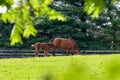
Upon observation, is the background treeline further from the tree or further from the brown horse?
the tree

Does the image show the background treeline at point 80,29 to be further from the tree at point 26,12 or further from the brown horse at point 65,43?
the tree at point 26,12

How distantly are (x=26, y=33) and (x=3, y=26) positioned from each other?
26083 millimetres

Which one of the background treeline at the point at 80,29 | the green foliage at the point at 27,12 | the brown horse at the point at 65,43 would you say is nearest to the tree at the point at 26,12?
the green foliage at the point at 27,12

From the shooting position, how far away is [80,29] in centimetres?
2916

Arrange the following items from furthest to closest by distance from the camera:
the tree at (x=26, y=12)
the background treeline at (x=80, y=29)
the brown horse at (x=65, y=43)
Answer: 1. the background treeline at (x=80, y=29)
2. the brown horse at (x=65, y=43)
3. the tree at (x=26, y=12)

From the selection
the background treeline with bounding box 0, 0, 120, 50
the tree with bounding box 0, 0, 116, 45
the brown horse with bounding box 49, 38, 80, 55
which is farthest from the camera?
the background treeline with bounding box 0, 0, 120, 50

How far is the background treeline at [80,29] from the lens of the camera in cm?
2814

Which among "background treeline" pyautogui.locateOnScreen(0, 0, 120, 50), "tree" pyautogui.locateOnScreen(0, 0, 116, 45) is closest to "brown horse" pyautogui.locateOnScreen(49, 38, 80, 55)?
"background treeline" pyautogui.locateOnScreen(0, 0, 120, 50)

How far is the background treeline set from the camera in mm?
28141

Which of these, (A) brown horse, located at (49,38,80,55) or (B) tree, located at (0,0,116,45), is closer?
(B) tree, located at (0,0,116,45)

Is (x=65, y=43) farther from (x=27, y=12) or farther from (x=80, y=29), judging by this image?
(x=27, y=12)

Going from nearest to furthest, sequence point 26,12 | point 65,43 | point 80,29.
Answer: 1. point 26,12
2. point 65,43
3. point 80,29

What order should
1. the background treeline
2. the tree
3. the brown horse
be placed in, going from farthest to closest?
the background treeline < the brown horse < the tree

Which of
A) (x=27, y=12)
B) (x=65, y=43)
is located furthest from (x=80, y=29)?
(x=27, y=12)
